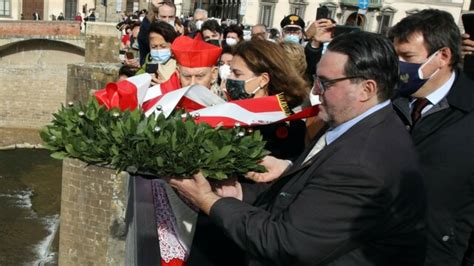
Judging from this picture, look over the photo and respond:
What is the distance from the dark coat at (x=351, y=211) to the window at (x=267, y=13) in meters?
30.2

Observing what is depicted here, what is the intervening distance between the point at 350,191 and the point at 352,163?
0.31ft

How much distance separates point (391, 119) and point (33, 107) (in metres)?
22.5

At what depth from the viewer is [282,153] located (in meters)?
2.95

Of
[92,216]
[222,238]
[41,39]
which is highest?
[222,238]

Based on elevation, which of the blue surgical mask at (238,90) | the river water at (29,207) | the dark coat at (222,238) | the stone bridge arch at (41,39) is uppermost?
the blue surgical mask at (238,90)

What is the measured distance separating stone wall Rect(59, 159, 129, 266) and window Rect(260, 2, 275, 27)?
77.1 feet

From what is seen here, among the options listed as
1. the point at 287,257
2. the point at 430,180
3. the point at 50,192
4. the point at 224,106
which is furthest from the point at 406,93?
the point at 50,192

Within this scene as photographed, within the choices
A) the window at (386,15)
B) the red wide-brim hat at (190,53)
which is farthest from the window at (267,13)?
the red wide-brim hat at (190,53)

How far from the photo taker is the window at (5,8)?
30936 millimetres

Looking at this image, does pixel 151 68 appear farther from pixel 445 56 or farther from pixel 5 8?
pixel 5 8

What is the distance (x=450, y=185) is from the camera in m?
2.47

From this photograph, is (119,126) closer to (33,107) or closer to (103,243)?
(103,243)

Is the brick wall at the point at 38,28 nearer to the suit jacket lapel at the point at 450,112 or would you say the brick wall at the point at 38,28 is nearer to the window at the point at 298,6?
the window at the point at 298,6

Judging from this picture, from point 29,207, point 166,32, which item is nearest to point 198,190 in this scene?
point 166,32
